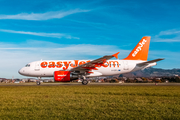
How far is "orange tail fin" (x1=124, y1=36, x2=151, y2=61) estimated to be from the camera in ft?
88.2

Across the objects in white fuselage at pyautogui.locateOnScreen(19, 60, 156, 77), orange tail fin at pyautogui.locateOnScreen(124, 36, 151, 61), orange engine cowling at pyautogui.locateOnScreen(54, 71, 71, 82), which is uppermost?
orange tail fin at pyautogui.locateOnScreen(124, 36, 151, 61)

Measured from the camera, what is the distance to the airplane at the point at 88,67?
2344 cm

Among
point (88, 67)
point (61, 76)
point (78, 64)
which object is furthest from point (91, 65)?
point (61, 76)

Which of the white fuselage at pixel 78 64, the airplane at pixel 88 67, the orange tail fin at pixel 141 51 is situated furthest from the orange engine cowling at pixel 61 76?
the orange tail fin at pixel 141 51

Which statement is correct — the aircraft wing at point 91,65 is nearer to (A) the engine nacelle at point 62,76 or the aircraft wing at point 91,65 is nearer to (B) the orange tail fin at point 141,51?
(A) the engine nacelle at point 62,76

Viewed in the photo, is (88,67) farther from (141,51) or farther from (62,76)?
(141,51)

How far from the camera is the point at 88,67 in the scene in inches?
917

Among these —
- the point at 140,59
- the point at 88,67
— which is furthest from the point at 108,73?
the point at 140,59

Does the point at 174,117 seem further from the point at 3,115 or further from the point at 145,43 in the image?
the point at 145,43

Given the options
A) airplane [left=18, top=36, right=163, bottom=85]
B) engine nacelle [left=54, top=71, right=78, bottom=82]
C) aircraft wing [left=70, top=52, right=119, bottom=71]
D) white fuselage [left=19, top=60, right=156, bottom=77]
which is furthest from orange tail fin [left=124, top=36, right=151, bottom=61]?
engine nacelle [left=54, top=71, right=78, bottom=82]

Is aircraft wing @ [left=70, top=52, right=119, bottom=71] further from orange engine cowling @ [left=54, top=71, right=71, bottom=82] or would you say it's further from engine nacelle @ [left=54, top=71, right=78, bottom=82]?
orange engine cowling @ [left=54, top=71, right=71, bottom=82]

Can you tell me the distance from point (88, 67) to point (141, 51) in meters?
9.15

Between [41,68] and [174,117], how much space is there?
920 inches

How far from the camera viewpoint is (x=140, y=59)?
26922 mm
